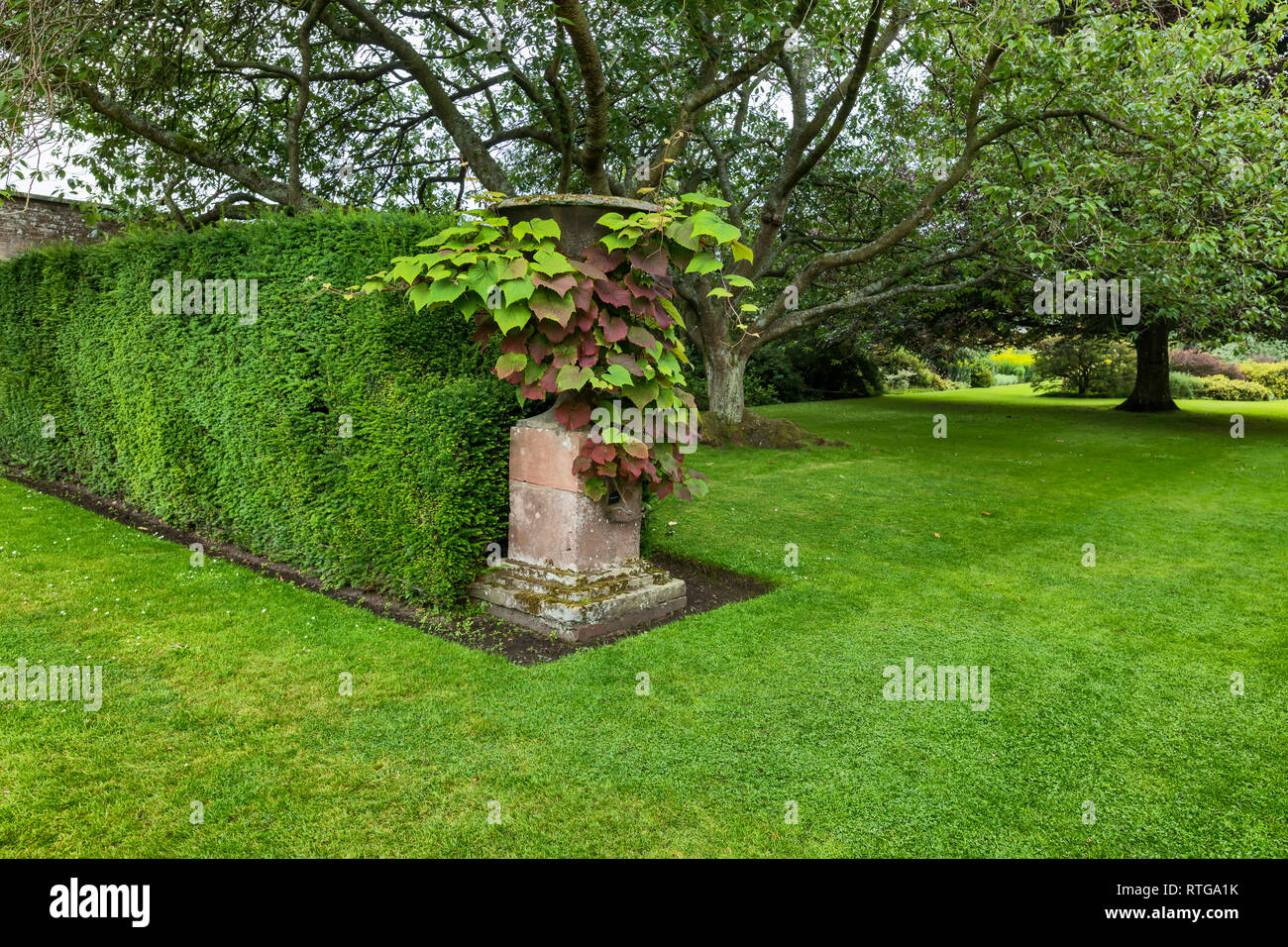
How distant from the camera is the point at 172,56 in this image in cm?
963

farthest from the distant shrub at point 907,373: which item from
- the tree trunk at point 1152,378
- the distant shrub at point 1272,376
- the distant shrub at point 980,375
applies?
the distant shrub at point 1272,376

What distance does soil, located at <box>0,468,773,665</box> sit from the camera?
502cm

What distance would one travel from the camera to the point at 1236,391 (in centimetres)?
2745

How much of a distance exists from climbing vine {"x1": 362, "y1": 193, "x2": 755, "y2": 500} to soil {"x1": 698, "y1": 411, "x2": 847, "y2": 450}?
9.87 metres

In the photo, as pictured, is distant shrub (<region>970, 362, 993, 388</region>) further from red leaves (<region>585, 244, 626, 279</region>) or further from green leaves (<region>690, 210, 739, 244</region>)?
green leaves (<region>690, 210, 739, 244</region>)

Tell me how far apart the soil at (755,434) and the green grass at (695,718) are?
740cm

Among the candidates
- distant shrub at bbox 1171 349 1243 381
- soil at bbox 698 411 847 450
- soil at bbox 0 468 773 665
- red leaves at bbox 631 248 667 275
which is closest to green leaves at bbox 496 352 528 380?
red leaves at bbox 631 248 667 275

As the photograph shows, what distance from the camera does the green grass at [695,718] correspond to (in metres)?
3.09

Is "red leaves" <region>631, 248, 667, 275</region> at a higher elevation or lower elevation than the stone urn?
higher

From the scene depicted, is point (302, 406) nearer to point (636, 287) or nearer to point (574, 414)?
point (574, 414)

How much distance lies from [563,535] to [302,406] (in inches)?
94.1

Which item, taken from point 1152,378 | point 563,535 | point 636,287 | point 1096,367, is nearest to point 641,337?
point 636,287

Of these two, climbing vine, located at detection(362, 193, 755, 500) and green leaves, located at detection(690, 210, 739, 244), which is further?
climbing vine, located at detection(362, 193, 755, 500)
